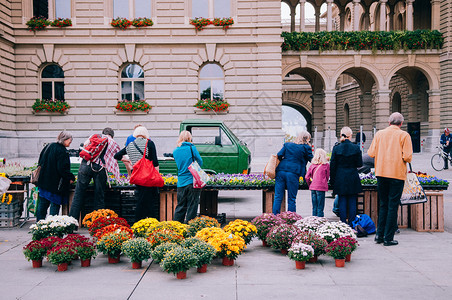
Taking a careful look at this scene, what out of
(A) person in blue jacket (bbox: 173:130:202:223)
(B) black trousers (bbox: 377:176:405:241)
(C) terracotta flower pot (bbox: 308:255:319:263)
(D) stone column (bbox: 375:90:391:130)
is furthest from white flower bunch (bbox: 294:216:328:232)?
(D) stone column (bbox: 375:90:391:130)

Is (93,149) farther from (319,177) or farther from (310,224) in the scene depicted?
(319,177)

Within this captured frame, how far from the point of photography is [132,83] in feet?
76.6

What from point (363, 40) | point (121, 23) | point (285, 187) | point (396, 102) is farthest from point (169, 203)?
point (396, 102)

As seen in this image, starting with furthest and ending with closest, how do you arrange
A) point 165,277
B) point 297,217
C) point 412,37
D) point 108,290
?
point 412,37 → point 297,217 → point 165,277 → point 108,290

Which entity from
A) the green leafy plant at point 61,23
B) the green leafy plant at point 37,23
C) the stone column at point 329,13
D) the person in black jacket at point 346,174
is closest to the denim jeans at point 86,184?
the person in black jacket at point 346,174

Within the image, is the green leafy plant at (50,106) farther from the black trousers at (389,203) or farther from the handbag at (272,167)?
the black trousers at (389,203)

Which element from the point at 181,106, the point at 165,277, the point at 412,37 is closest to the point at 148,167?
the point at 165,277

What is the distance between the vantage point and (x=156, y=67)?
23125 mm

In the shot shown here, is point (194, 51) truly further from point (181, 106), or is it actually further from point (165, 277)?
point (165, 277)

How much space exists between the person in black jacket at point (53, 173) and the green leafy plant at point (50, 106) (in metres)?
15.5

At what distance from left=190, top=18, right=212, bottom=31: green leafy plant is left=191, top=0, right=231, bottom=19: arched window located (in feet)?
1.85

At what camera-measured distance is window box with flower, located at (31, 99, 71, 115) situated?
22.6 m

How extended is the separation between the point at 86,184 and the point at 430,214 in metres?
6.83

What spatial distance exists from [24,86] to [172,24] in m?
8.73
